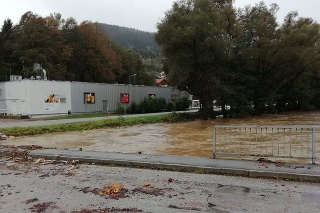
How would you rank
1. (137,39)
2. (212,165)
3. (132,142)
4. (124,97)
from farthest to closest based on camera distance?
(137,39) < (124,97) < (132,142) < (212,165)

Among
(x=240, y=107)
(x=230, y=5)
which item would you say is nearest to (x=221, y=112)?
(x=240, y=107)

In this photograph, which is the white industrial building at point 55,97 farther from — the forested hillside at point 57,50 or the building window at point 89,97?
the forested hillside at point 57,50

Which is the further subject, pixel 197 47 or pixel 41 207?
pixel 197 47

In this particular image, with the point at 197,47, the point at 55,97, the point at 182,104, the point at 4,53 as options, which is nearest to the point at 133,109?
the point at 55,97

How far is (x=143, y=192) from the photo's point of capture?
6914 mm

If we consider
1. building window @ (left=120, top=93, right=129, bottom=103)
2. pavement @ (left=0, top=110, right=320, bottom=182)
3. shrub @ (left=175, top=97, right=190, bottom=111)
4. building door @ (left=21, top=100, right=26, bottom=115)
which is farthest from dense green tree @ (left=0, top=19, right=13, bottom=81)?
pavement @ (left=0, top=110, right=320, bottom=182)

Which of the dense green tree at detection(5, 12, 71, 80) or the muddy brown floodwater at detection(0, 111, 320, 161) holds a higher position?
the dense green tree at detection(5, 12, 71, 80)

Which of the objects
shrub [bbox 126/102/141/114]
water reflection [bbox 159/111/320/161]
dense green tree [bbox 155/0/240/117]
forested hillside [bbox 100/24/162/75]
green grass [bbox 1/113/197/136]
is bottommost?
water reflection [bbox 159/111/320/161]

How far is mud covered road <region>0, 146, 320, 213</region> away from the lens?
585 cm

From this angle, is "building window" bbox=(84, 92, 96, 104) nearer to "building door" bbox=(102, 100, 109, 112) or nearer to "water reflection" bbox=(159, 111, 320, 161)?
"building door" bbox=(102, 100, 109, 112)

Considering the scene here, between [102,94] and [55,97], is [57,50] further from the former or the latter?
[55,97]

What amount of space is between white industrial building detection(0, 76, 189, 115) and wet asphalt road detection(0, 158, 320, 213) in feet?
106

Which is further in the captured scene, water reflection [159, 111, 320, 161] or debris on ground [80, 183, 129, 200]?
water reflection [159, 111, 320, 161]

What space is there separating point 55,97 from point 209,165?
35.7 meters
